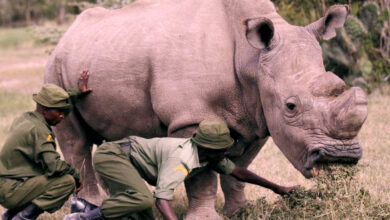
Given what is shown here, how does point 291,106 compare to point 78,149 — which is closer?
point 291,106

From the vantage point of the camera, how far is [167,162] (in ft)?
17.4

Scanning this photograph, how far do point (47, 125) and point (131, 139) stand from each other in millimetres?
726

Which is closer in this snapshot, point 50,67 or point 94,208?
point 94,208

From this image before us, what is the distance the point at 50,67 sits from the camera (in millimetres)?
7090

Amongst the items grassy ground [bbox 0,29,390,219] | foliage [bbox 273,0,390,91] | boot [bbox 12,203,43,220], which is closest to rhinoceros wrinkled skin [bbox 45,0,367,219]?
grassy ground [bbox 0,29,390,219]

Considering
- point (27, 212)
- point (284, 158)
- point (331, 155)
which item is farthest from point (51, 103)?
point (284, 158)

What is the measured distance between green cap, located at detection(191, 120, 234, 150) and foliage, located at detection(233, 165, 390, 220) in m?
0.77

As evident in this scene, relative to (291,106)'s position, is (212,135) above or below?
below

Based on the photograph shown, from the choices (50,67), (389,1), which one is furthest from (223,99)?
(389,1)

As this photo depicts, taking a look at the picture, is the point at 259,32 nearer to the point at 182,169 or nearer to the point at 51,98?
the point at 182,169

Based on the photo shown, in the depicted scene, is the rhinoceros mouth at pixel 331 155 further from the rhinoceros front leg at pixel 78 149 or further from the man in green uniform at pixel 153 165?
the rhinoceros front leg at pixel 78 149

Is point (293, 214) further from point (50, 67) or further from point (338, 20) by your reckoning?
point (50, 67)

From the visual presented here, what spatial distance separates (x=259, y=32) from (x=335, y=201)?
4.92 ft

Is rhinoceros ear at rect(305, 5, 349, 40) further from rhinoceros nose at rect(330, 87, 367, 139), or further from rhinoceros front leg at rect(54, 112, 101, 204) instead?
rhinoceros front leg at rect(54, 112, 101, 204)
